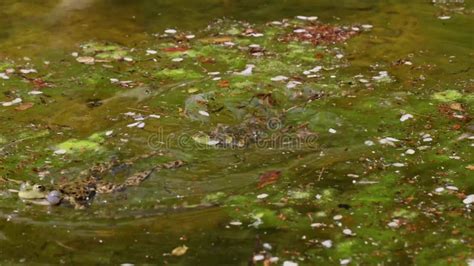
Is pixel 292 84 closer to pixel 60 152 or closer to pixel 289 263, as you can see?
pixel 60 152

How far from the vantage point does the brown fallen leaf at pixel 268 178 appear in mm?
6422

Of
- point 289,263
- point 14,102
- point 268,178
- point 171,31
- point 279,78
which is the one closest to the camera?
point 289,263

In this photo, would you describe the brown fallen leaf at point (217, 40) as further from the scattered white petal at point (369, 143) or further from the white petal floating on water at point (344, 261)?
the white petal floating on water at point (344, 261)

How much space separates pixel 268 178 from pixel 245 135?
3.19 feet

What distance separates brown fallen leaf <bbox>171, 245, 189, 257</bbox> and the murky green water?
0.04 metres

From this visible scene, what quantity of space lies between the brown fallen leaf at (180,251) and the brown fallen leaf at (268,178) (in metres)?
1.19

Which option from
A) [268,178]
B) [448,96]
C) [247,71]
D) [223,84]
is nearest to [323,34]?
[247,71]

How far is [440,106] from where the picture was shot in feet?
25.9

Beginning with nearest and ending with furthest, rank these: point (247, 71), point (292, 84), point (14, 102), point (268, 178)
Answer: point (268, 178), point (14, 102), point (292, 84), point (247, 71)

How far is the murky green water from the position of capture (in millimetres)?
5543

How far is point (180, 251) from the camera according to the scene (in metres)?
5.41

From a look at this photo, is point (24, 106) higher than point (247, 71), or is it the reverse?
point (247, 71)

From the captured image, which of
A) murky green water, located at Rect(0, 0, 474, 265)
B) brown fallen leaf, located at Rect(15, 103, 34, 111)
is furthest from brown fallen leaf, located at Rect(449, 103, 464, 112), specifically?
brown fallen leaf, located at Rect(15, 103, 34, 111)

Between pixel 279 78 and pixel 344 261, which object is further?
pixel 279 78
